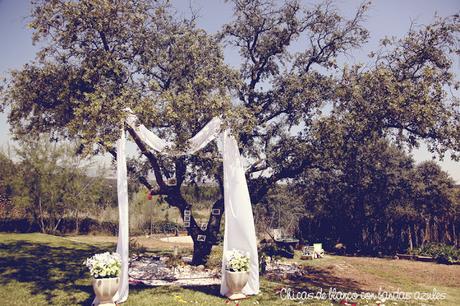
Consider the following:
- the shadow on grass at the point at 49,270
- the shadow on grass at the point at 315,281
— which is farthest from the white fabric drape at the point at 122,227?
the shadow on grass at the point at 315,281

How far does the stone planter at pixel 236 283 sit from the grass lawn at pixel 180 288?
281mm

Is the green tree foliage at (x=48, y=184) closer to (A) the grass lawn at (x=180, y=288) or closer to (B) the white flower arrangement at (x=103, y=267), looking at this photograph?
(A) the grass lawn at (x=180, y=288)

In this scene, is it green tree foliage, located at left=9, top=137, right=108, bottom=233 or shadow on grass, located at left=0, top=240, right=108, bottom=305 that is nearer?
shadow on grass, located at left=0, top=240, right=108, bottom=305

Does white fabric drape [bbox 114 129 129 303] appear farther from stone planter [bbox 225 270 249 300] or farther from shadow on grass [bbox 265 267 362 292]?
shadow on grass [bbox 265 267 362 292]

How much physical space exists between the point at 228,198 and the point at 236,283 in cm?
231

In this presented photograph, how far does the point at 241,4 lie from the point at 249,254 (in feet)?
28.5

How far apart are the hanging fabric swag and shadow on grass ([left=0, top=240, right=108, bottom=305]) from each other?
78.0 inches

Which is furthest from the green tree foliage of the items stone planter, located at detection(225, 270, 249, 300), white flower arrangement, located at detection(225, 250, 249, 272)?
stone planter, located at detection(225, 270, 249, 300)

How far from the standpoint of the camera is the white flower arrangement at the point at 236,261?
9.46 metres

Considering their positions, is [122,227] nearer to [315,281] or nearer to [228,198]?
[228,198]

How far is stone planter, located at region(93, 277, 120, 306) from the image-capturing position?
8.35m

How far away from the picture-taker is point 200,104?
1062 centimetres

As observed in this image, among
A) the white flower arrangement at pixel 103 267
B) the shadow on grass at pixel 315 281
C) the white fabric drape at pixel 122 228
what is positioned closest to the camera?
the white flower arrangement at pixel 103 267

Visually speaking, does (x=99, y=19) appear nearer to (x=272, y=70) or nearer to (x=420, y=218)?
(x=272, y=70)
